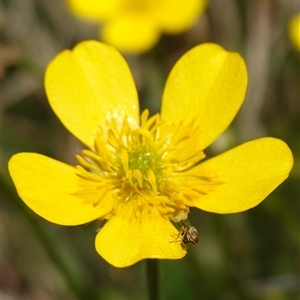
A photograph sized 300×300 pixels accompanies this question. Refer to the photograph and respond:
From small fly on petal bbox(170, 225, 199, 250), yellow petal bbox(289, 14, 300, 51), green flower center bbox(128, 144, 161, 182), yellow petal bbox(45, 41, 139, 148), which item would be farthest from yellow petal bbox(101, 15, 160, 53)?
small fly on petal bbox(170, 225, 199, 250)

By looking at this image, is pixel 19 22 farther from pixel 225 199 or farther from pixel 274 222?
pixel 225 199

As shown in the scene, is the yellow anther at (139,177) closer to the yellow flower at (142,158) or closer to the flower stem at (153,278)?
the yellow flower at (142,158)

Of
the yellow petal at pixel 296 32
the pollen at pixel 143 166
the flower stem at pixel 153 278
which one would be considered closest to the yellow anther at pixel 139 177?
the pollen at pixel 143 166

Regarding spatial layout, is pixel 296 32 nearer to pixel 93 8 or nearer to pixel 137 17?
pixel 137 17

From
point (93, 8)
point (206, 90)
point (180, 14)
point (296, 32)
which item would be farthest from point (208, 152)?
point (93, 8)

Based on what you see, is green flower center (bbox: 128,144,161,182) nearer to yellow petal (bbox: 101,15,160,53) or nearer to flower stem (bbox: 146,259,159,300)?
flower stem (bbox: 146,259,159,300)
